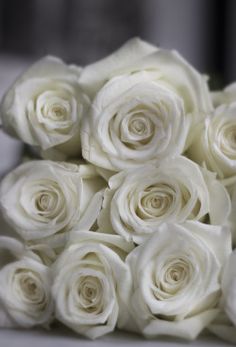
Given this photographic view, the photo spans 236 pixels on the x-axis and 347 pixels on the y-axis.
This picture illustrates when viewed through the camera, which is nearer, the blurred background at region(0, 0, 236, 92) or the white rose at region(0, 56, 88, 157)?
the white rose at region(0, 56, 88, 157)

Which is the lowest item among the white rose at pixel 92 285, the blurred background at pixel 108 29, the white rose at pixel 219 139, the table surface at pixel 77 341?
the blurred background at pixel 108 29

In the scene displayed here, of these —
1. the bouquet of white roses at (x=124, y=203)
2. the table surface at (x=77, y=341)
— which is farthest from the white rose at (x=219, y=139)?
the table surface at (x=77, y=341)

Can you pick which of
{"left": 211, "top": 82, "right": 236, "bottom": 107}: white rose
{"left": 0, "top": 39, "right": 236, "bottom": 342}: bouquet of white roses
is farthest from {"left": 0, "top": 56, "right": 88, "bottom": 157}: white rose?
{"left": 211, "top": 82, "right": 236, "bottom": 107}: white rose

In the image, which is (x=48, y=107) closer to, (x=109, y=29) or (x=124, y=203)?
(x=124, y=203)

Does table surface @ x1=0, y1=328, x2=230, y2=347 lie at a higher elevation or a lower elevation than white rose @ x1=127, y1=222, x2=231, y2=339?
lower

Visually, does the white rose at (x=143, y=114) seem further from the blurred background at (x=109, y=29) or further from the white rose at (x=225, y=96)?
the blurred background at (x=109, y=29)

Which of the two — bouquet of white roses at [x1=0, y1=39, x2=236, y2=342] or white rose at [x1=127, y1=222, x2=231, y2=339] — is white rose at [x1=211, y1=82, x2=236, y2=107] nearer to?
bouquet of white roses at [x1=0, y1=39, x2=236, y2=342]
